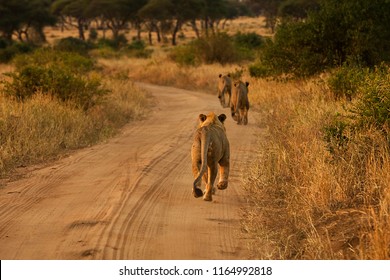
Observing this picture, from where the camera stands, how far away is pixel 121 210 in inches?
257

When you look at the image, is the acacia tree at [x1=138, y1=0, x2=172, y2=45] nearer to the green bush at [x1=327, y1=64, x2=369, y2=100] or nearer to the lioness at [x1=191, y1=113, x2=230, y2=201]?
the green bush at [x1=327, y1=64, x2=369, y2=100]

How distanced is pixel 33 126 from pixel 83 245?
5.80 m

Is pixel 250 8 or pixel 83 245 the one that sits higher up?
pixel 83 245

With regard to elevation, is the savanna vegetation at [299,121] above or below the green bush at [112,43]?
above

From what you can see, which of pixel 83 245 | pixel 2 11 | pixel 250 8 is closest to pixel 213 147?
pixel 83 245

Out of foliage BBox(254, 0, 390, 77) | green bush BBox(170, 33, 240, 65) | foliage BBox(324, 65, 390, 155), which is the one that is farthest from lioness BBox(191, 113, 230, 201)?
green bush BBox(170, 33, 240, 65)

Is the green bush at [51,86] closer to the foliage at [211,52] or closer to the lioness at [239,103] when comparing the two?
the lioness at [239,103]

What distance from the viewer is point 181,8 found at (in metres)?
55.0

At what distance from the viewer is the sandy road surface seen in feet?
17.7

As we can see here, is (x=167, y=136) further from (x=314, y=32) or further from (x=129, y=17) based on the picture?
(x=129, y=17)

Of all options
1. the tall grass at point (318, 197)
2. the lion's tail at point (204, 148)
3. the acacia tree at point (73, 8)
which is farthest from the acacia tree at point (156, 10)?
the lion's tail at point (204, 148)

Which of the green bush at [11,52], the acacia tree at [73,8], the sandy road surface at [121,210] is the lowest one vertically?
the acacia tree at [73,8]

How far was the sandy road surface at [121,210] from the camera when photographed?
5.39m

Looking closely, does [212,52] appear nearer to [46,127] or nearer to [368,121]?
[46,127]
